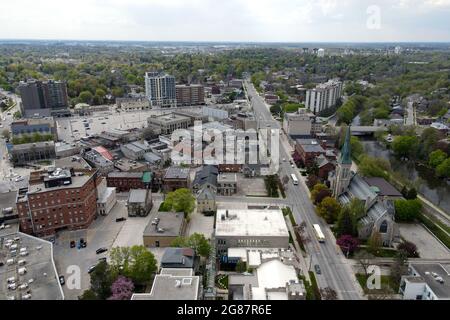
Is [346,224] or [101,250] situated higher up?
[346,224]

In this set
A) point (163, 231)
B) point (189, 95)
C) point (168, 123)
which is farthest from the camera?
point (189, 95)

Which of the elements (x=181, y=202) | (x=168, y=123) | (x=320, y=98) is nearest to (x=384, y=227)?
(x=181, y=202)

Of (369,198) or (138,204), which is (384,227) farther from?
(138,204)

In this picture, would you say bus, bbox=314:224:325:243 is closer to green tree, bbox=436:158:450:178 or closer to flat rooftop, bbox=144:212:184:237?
flat rooftop, bbox=144:212:184:237

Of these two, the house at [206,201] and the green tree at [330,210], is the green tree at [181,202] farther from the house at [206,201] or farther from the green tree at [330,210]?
the green tree at [330,210]

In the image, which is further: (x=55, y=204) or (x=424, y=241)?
(x=55, y=204)
